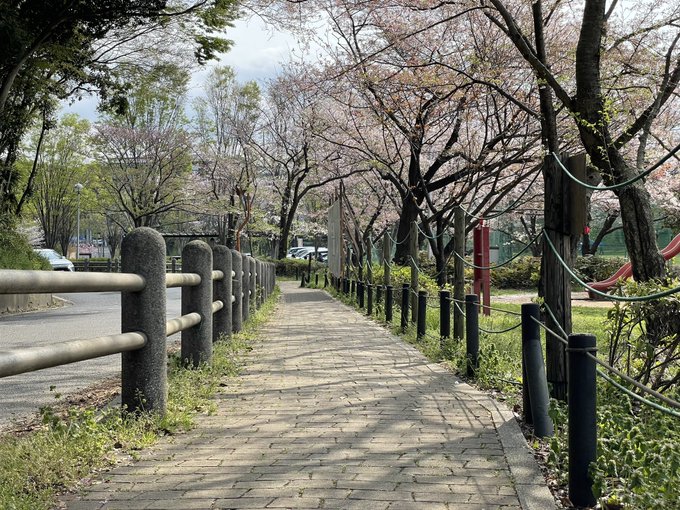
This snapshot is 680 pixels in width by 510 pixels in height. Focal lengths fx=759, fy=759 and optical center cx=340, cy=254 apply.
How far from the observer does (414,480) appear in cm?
382

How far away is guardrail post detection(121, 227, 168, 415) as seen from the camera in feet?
15.9

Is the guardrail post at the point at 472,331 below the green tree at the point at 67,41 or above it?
below

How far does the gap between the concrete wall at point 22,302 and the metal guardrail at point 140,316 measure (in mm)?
11701

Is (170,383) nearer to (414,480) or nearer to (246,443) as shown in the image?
(246,443)

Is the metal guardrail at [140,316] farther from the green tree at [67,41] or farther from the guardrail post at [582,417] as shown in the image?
the green tree at [67,41]

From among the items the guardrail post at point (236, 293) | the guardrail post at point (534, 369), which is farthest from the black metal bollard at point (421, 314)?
the guardrail post at point (534, 369)

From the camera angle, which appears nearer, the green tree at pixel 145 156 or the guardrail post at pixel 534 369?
the guardrail post at pixel 534 369

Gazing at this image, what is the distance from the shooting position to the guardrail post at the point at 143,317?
Answer: 15.9ft

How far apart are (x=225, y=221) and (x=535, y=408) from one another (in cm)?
4849

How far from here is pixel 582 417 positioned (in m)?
3.51

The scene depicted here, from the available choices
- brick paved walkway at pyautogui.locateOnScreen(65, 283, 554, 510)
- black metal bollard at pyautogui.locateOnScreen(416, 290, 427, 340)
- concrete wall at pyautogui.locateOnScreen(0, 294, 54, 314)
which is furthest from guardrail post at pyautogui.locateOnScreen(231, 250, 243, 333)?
concrete wall at pyautogui.locateOnScreen(0, 294, 54, 314)

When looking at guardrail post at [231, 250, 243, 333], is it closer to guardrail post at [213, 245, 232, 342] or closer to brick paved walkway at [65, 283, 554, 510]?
guardrail post at [213, 245, 232, 342]

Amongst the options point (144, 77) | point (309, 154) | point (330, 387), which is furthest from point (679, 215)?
point (330, 387)

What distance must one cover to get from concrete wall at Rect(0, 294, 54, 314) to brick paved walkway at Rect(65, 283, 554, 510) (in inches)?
489
